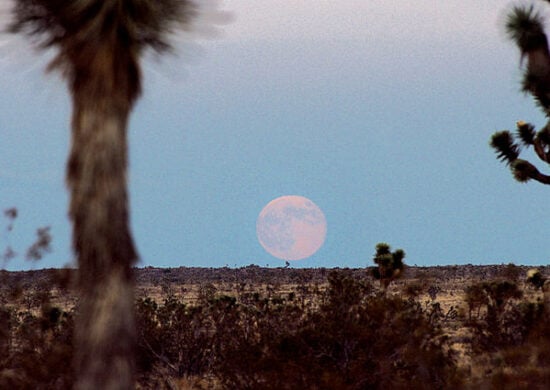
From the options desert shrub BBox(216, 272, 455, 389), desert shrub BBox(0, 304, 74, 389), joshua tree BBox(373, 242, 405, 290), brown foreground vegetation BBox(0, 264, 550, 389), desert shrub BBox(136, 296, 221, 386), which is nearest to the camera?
brown foreground vegetation BBox(0, 264, 550, 389)

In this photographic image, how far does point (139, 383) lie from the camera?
14.2 meters

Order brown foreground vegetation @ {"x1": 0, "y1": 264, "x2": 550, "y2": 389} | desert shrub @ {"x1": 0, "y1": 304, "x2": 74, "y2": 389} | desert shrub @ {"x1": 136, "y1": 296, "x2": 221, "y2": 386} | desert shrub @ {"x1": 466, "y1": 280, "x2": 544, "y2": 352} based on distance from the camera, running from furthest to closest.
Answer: desert shrub @ {"x1": 136, "y1": 296, "x2": 221, "y2": 386}, desert shrub @ {"x1": 466, "y1": 280, "x2": 544, "y2": 352}, desert shrub @ {"x1": 0, "y1": 304, "x2": 74, "y2": 389}, brown foreground vegetation @ {"x1": 0, "y1": 264, "x2": 550, "y2": 389}

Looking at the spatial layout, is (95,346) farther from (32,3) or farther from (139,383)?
(139,383)

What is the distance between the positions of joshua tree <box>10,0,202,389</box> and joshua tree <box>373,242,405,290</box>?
18.1 meters

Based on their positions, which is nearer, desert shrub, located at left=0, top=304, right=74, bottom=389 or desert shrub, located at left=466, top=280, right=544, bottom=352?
desert shrub, located at left=0, top=304, right=74, bottom=389

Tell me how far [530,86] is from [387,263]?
24.7ft

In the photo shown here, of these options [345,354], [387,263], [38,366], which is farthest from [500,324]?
[387,263]

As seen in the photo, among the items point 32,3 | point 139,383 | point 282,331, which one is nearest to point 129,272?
point 32,3

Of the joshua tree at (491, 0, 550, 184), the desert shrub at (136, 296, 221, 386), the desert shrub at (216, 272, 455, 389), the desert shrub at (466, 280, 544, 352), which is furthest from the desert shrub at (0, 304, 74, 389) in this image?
the joshua tree at (491, 0, 550, 184)

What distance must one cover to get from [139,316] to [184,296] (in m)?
20.9

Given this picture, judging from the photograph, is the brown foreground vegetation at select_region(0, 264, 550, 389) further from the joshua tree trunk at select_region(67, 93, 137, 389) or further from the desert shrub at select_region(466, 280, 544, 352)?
the joshua tree trunk at select_region(67, 93, 137, 389)

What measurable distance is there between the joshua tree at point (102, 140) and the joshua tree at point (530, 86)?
1506 centimetres

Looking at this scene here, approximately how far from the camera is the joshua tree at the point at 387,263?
2659 cm

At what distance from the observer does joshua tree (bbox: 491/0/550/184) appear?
21.8 meters
